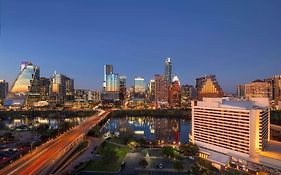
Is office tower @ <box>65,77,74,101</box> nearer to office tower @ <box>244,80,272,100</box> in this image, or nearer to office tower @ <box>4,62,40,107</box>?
office tower @ <box>4,62,40,107</box>

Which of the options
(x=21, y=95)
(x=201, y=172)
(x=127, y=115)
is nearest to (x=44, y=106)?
(x=21, y=95)

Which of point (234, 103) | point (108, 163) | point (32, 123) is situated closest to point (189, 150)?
point (234, 103)

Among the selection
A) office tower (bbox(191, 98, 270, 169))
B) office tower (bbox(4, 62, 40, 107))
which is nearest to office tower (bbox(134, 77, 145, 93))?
office tower (bbox(4, 62, 40, 107))

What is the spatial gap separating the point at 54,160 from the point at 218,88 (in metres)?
62.3

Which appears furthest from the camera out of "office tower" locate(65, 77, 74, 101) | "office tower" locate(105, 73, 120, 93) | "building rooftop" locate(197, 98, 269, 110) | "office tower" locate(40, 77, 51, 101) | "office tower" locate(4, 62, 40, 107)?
"office tower" locate(105, 73, 120, 93)

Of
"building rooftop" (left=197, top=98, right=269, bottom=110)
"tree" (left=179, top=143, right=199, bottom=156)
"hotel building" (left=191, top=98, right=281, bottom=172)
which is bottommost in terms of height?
"tree" (left=179, top=143, right=199, bottom=156)

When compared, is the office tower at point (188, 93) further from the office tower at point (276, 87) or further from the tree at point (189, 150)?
the tree at point (189, 150)

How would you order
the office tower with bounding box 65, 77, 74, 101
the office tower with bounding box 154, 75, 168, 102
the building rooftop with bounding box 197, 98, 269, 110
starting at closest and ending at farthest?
1. the building rooftop with bounding box 197, 98, 269, 110
2. the office tower with bounding box 154, 75, 168, 102
3. the office tower with bounding box 65, 77, 74, 101

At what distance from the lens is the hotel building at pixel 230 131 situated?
19812 mm

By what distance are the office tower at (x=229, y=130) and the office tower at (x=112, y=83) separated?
10456 centimetres

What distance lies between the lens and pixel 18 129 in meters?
38.5

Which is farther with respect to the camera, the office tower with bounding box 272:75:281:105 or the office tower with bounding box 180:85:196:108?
the office tower with bounding box 180:85:196:108

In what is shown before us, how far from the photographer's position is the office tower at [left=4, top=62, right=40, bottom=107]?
239ft

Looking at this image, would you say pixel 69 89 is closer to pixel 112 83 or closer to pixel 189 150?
pixel 112 83
